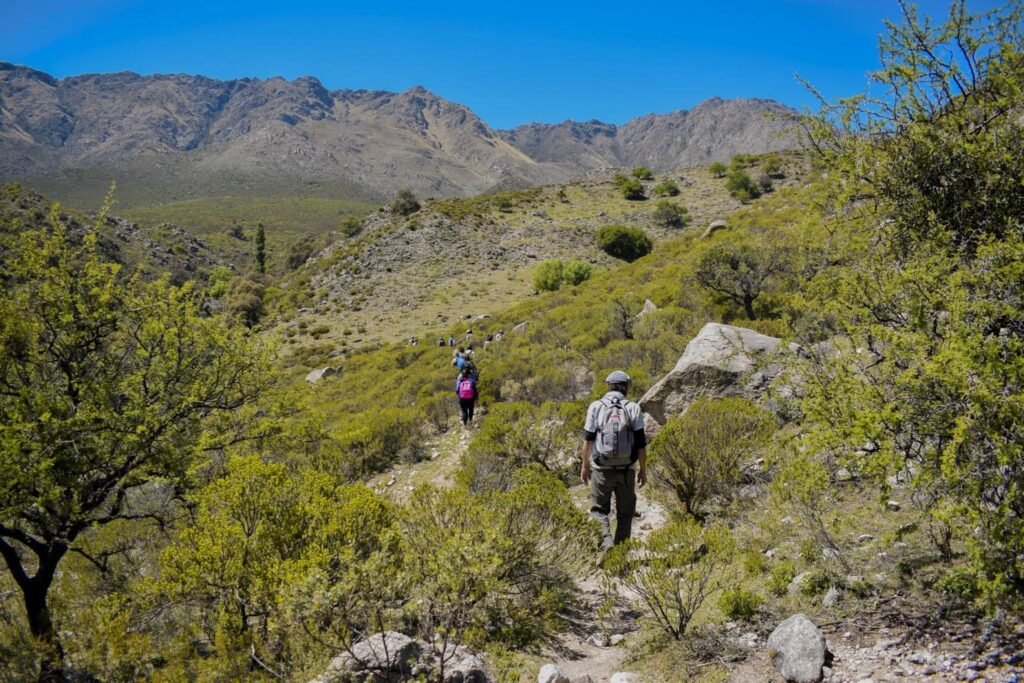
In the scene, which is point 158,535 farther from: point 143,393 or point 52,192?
point 52,192

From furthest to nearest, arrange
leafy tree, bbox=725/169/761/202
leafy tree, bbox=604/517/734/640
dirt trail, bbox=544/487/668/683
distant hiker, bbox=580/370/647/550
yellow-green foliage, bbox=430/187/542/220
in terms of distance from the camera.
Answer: yellow-green foliage, bbox=430/187/542/220, leafy tree, bbox=725/169/761/202, distant hiker, bbox=580/370/647/550, dirt trail, bbox=544/487/668/683, leafy tree, bbox=604/517/734/640

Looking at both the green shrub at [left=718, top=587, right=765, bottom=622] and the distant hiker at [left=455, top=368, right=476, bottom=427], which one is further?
the distant hiker at [left=455, top=368, right=476, bottom=427]

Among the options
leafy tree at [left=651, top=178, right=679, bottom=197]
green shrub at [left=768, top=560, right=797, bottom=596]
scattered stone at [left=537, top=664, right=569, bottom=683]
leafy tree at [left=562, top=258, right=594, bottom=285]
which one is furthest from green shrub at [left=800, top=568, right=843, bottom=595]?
leafy tree at [left=651, top=178, right=679, bottom=197]

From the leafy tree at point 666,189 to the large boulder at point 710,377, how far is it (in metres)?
44.7

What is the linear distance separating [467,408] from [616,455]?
6637 millimetres

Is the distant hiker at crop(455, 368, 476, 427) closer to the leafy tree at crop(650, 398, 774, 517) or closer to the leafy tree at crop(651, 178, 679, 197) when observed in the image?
the leafy tree at crop(650, 398, 774, 517)

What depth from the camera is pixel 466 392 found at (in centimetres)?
1189

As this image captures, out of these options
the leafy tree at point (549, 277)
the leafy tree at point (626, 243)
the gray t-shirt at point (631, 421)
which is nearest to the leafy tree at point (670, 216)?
the leafy tree at point (626, 243)

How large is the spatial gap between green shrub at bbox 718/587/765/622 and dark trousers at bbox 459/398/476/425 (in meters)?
8.09

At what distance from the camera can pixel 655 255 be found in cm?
2647

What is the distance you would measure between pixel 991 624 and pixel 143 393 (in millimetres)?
7902

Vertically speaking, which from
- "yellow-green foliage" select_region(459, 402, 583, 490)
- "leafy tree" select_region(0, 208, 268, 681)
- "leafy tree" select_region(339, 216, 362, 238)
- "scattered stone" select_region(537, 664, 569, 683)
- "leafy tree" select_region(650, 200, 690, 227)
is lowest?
"scattered stone" select_region(537, 664, 569, 683)

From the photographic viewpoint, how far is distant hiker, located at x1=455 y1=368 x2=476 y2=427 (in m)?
11.9

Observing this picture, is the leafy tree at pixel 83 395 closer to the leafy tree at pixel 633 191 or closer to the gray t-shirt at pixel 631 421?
the gray t-shirt at pixel 631 421
